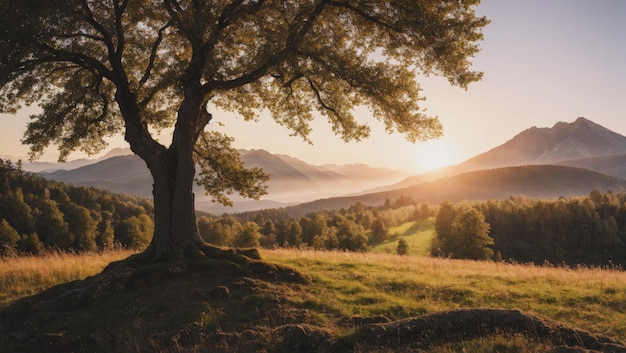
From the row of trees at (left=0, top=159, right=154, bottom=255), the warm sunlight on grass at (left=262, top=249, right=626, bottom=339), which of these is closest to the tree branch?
the warm sunlight on grass at (left=262, top=249, right=626, bottom=339)

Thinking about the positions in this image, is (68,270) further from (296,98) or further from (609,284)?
(609,284)

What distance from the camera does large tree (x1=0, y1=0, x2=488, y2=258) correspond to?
476 inches

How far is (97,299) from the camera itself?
10.9 m

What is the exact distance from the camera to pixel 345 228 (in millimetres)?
86875

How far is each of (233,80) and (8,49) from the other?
6565mm

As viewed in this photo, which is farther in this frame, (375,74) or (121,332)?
(375,74)

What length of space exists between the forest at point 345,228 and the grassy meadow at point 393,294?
154 ft

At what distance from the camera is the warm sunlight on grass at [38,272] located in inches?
557

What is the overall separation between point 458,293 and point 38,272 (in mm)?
16362

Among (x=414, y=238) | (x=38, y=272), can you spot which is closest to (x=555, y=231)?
(x=414, y=238)

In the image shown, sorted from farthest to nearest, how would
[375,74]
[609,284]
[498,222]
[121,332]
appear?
[498,222] → [609,284] → [375,74] → [121,332]

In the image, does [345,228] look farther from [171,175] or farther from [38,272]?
[171,175]

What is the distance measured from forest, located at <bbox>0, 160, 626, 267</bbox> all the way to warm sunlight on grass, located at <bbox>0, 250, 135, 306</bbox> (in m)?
48.4

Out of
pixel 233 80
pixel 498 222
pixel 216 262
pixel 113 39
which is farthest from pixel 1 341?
pixel 498 222
